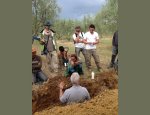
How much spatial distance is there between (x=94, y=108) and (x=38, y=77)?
1.69 meters

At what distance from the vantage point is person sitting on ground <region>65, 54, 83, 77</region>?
16344 mm

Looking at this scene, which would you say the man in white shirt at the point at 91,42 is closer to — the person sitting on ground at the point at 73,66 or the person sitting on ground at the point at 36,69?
the person sitting on ground at the point at 73,66

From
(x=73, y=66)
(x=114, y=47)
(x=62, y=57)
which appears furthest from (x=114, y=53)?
(x=62, y=57)

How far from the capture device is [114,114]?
15.9 metres

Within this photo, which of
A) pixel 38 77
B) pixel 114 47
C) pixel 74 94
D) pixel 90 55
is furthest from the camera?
pixel 90 55

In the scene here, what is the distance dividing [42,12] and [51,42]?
0.83 meters

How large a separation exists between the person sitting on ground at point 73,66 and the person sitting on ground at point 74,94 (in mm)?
235

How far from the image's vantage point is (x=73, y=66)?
16.4m

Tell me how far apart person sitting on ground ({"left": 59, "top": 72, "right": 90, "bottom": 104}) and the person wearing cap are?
26.0 inches

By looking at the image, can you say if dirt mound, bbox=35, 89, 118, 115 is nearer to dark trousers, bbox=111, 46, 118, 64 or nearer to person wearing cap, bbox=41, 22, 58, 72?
dark trousers, bbox=111, 46, 118, 64

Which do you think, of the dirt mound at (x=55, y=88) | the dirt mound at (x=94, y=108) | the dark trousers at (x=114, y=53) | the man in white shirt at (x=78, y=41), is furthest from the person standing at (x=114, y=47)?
the dirt mound at (x=94, y=108)

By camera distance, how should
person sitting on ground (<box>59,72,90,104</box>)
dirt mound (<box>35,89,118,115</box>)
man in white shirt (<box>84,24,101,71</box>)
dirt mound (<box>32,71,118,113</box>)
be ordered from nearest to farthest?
dirt mound (<box>35,89,118,115</box>)
person sitting on ground (<box>59,72,90,104</box>)
dirt mound (<box>32,71,118,113</box>)
man in white shirt (<box>84,24,101,71</box>)

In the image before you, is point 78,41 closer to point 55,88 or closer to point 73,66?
point 73,66

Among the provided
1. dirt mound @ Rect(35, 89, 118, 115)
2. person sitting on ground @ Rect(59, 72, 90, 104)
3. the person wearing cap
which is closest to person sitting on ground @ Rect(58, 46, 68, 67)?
the person wearing cap
